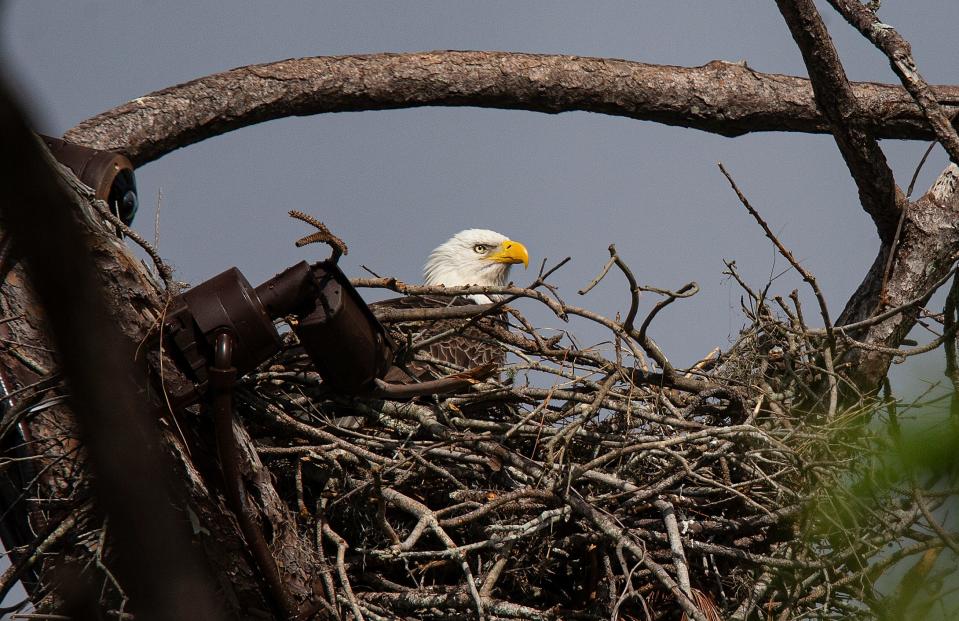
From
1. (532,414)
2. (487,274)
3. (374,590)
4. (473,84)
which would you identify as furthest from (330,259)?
(487,274)

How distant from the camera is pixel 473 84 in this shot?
6.41m

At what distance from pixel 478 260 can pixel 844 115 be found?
3569 mm

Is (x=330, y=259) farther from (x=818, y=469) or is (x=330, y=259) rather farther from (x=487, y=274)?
(x=487, y=274)

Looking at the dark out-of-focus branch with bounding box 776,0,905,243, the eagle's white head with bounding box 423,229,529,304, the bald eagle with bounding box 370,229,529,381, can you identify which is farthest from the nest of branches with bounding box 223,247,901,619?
the eagle's white head with bounding box 423,229,529,304

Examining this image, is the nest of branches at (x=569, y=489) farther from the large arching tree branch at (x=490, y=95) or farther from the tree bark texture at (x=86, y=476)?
the large arching tree branch at (x=490, y=95)

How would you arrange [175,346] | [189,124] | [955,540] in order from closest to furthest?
[955,540], [175,346], [189,124]

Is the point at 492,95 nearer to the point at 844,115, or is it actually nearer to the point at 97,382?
the point at 844,115

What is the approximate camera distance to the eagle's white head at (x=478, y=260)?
787 centimetres

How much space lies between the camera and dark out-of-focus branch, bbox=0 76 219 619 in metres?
1.18

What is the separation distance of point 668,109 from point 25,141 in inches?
216

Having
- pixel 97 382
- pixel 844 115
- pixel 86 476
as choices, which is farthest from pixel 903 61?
pixel 97 382

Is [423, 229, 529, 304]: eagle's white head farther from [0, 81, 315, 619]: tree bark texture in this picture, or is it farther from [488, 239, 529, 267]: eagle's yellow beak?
[0, 81, 315, 619]: tree bark texture

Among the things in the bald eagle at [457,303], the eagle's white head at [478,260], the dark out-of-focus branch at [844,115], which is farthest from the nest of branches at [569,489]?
the eagle's white head at [478,260]

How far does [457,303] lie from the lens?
595 cm
